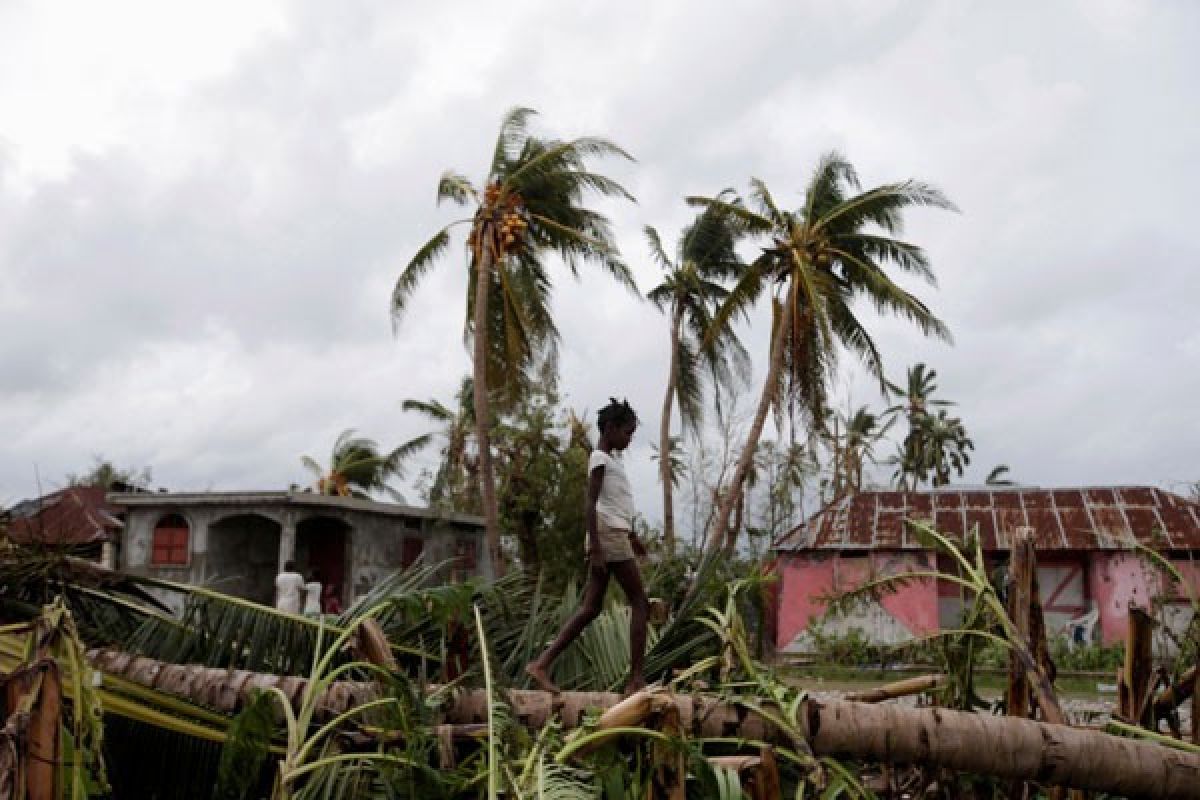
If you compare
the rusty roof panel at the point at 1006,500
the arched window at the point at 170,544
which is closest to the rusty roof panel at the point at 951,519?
the rusty roof panel at the point at 1006,500

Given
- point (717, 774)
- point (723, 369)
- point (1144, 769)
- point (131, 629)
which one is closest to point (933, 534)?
point (1144, 769)

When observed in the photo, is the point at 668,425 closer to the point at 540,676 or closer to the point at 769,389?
the point at 769,389

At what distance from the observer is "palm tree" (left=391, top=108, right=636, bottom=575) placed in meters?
18.9

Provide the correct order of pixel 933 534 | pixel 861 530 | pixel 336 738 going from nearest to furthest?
1. pixel 336 738
2. pixel 933 534
3. pixel 861 530

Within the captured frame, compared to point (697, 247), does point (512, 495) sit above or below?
below

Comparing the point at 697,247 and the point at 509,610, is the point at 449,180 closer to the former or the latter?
the point at 697,247

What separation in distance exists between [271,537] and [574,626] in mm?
19206

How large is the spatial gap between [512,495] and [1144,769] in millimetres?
20893

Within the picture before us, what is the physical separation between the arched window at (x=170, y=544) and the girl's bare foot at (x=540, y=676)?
17507mm

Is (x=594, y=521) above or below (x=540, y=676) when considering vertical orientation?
above

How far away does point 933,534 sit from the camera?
2.70 m

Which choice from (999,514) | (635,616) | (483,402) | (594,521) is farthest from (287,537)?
(635,616)

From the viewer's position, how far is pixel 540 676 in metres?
2.91

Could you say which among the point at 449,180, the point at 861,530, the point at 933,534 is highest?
the point at 449,180
